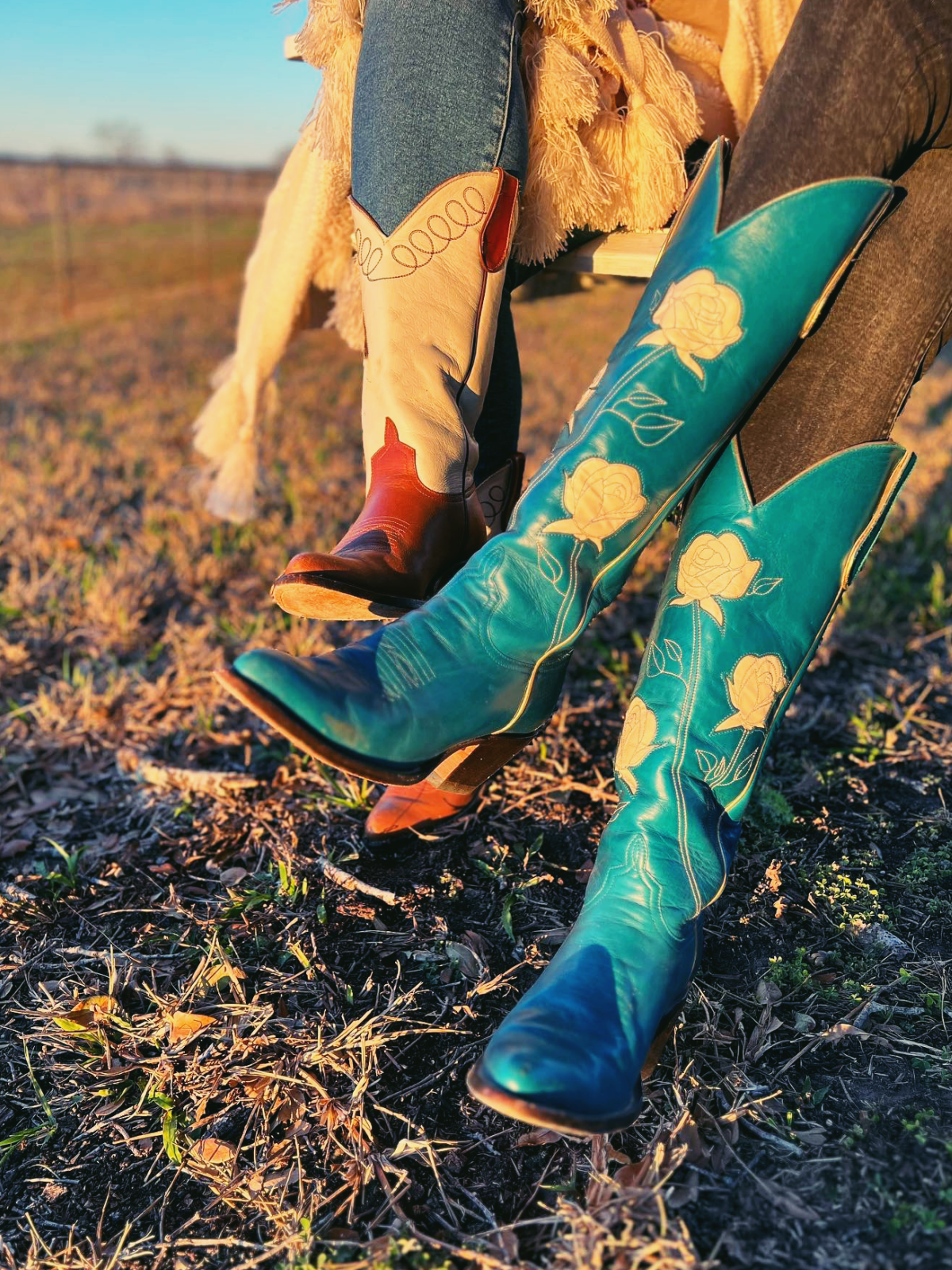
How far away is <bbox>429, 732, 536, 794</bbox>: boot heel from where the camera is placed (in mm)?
1096

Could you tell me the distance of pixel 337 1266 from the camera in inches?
32.9

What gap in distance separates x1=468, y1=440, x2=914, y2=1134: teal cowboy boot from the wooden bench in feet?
1.72

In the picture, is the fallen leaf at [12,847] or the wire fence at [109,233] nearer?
the fallen leaf at [12,847]

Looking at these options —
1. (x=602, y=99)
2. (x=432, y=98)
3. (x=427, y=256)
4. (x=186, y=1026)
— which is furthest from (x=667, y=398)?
(x=186, y=1026)

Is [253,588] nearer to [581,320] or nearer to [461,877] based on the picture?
[461,877]

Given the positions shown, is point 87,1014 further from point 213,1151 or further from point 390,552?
point 390,552

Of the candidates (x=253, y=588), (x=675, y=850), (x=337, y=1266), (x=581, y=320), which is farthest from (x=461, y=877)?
(x=581, y=320)

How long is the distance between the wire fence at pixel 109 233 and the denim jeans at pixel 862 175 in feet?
24.8

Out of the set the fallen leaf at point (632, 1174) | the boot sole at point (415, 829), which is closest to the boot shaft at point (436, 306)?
the boot sole at point (415, 829)

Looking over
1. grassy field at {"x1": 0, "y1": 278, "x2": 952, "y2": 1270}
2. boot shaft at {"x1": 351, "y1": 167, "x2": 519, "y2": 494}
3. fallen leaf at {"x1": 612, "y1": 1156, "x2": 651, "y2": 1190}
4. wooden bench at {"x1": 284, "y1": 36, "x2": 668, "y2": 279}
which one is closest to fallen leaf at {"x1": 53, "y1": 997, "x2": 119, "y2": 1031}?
grassy field at {"x1": 0, "y1": 278, "x2": 952, "y2": 1270}

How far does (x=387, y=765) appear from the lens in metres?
0.96

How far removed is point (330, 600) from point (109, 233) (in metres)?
23.4

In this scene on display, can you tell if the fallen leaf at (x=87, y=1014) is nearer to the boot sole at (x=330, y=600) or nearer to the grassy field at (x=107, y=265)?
the boot sole at (x=330, y=600)

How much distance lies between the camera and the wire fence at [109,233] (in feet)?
32.0
